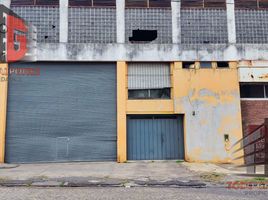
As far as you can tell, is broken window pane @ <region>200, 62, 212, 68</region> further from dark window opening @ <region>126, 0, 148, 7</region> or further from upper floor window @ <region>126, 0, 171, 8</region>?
dark window opening @ <region>126, 0, 148, 7</region>

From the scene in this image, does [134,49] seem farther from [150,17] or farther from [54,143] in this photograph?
[54,143]

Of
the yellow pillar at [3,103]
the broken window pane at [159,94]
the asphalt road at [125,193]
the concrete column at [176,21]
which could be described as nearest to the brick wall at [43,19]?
the yellow pillar at [3,103]

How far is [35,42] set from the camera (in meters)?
16.5

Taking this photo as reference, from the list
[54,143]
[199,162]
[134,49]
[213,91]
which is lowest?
[199,162]

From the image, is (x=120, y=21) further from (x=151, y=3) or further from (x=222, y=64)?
(x=222, y=64)

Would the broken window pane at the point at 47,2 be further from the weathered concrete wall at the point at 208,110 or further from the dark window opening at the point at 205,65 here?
the dark window opening at the point at 205,65

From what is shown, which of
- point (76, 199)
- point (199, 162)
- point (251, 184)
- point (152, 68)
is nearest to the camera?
point (76, 199)

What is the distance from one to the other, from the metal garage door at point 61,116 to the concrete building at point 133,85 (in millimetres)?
54

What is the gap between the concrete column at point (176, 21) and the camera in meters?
17.0

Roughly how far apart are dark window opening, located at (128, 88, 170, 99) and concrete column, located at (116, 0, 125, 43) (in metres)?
2.98

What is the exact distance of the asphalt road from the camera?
24.9ft

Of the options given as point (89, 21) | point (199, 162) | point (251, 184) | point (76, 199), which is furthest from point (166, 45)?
point (76, 199)

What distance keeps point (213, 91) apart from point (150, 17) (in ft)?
18.1

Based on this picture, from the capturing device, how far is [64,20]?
1675cm
